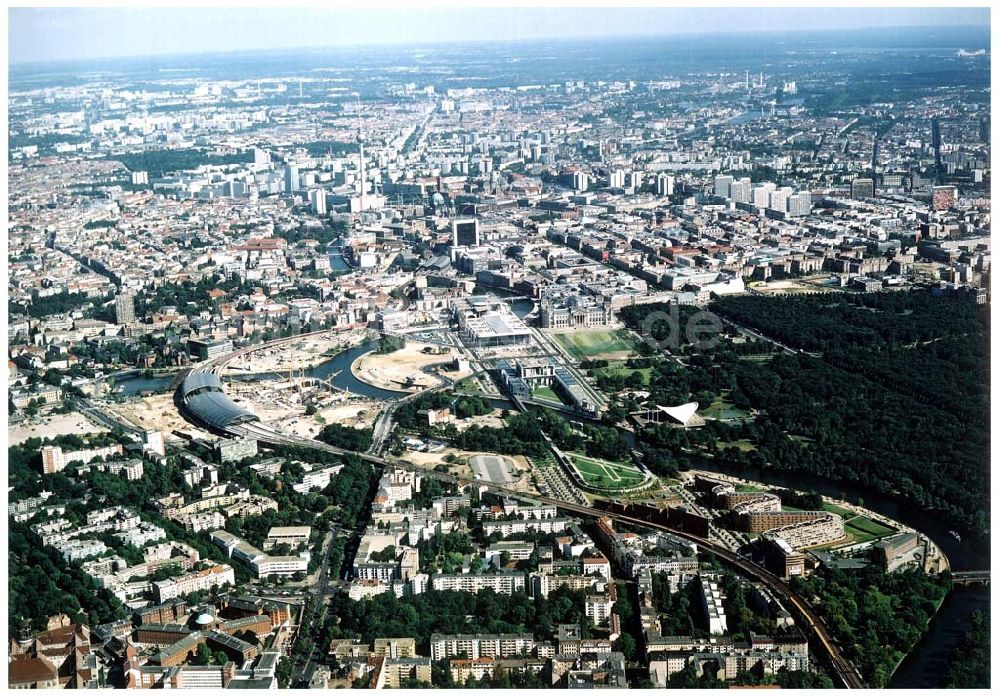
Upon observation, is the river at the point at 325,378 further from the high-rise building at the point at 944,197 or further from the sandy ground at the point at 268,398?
the high-rise building at the point at 944,197

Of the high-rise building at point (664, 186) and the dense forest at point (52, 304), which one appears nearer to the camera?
the dense forest at point (52, 304)

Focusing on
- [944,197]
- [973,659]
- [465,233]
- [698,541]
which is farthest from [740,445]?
[944,197]

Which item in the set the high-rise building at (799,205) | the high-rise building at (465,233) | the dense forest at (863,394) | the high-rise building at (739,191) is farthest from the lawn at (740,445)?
the high-rise building at (739,191)

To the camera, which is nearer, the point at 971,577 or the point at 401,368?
the point at 971,577

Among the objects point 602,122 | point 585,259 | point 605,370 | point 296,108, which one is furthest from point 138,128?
point 605,370

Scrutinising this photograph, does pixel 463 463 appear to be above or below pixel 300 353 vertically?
above

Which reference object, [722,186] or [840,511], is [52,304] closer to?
[840,511]
